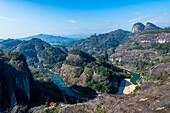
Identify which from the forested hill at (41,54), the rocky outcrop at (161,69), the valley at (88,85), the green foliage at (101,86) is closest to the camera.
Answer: the valley at (88,85)

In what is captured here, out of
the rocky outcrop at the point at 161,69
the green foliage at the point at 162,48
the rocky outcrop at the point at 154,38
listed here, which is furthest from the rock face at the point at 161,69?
the rocky outcrop at the point at 154,38

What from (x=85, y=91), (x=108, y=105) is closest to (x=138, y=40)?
(x=85, y=91)

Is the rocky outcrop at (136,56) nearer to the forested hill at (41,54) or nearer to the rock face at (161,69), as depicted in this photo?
the rock face at (161,69)

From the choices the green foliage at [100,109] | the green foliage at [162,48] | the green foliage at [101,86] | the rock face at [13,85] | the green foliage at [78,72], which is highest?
the green foliage at [162,48]

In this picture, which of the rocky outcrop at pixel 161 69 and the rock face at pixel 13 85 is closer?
the rock face at pixel 13 85

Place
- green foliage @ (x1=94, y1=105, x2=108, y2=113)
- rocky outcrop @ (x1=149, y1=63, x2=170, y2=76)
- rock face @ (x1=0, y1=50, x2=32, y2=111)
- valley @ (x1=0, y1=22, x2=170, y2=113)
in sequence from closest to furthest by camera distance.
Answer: valley @ (x1=0, y1=22, x2=170, y2=113), green foliage @ (x1=94, y1=105, x2=108, y2=113), rock face @ (x1=0, y1=50, x2=32, y2=111), rocky outcrop @ (x1=149, y1=63, x2=170, y2=76)

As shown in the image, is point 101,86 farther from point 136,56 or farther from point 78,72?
point 136,56

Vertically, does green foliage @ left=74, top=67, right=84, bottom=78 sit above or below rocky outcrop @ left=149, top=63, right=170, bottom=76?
below

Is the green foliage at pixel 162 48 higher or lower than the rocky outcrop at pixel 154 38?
lower

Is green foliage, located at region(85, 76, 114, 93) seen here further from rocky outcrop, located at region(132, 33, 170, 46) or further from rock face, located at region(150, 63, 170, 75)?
rocky outcrop, located at region(132, 33, 170, 46)

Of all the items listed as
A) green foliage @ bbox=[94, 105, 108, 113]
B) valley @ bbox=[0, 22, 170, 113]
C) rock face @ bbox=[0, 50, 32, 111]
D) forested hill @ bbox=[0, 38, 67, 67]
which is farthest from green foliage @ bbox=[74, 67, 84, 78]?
green foliage @ bbox=[94, 105, 108, 113]

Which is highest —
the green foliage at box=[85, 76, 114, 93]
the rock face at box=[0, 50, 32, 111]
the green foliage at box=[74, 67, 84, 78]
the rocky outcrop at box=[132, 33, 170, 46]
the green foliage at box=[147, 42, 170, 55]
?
the rocky outcrop at box=[132, 33, 170, 46]
